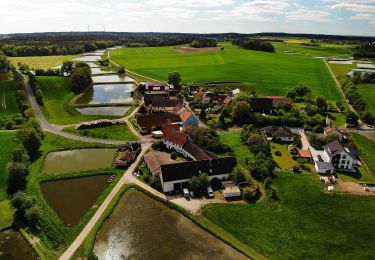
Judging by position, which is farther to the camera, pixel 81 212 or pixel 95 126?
pixel 95 126

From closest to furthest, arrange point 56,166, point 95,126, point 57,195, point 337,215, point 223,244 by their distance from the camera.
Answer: point 223,244 → point 337,215 → point 57,195 → point 56,166 → point 95,126

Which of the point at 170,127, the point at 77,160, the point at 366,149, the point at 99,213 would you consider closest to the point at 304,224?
the point at 99,213

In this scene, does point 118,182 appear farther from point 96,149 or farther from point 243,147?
point 243,147

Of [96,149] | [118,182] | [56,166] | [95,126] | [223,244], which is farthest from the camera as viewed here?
[95,126]

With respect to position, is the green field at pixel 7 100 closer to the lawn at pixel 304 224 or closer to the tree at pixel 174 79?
the tree at pixel 174 79

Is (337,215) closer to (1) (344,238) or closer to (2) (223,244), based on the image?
(1) (344,238)

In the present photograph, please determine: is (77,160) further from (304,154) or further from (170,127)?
(304,154)

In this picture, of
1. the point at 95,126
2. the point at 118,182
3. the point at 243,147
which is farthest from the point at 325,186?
the point at 95,126

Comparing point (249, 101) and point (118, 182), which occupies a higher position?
point (249, 101)
